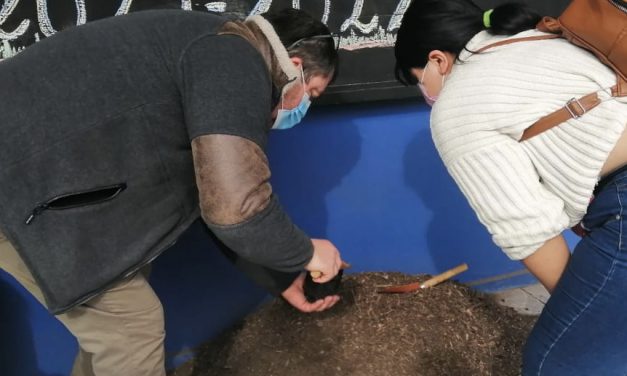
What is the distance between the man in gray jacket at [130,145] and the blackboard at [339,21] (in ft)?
1.55

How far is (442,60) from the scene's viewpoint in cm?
130

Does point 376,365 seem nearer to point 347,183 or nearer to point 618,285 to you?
point 347,183

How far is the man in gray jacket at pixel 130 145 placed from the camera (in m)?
1.10

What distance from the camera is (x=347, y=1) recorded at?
180cm

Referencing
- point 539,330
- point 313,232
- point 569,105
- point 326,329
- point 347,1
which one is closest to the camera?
point 569,105

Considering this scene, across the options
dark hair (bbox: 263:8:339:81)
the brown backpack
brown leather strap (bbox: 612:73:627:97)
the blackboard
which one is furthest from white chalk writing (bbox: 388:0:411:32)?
brown leather strap (bbox: 612:73:627:97)

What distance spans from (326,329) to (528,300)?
3.22 feet

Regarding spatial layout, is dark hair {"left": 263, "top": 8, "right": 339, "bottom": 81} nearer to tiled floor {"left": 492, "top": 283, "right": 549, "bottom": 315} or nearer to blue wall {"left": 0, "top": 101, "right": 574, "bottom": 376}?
blue wall {"left": 0, "top": 101, "right": 574, "bottom": 376}

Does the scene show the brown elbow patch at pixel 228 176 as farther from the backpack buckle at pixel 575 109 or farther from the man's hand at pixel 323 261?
the backpack buckle at pixel 575 109

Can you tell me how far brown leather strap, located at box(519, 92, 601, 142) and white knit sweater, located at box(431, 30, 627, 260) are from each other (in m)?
0.01

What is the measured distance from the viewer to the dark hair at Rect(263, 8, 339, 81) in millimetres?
1319

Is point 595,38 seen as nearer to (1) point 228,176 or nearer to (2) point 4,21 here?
(1) point 228,176

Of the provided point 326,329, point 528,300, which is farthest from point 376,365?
point 528,300

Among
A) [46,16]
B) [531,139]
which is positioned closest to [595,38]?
[531,139]
